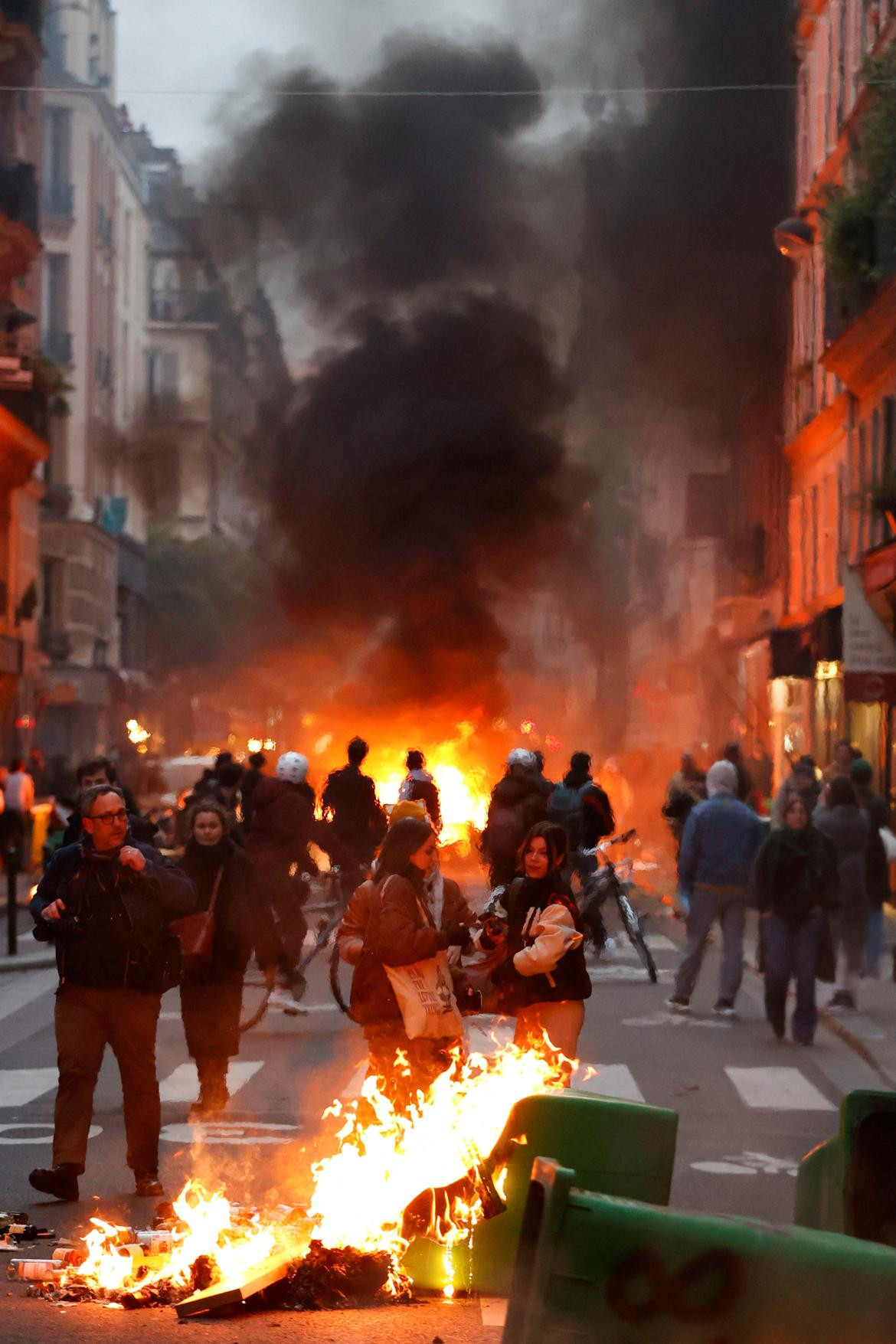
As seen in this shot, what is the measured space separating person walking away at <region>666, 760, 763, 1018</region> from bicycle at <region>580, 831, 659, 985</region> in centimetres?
166

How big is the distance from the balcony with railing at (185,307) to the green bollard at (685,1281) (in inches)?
1787

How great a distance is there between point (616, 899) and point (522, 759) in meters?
2.05

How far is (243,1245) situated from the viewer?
6.95 meters

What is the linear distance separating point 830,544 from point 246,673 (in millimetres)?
33194

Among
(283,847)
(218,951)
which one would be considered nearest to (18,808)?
(283,847)

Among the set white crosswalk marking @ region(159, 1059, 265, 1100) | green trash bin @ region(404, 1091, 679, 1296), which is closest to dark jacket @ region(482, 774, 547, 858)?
white crosswalk marking @ region(159, 1059, 265, 1100)

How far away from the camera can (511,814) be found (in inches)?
633

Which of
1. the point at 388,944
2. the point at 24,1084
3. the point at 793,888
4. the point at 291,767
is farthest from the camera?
the point at 291,767

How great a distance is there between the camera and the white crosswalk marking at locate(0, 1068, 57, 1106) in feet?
37.3

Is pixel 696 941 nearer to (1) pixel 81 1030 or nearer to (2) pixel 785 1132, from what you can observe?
(2) pixel 785 1132

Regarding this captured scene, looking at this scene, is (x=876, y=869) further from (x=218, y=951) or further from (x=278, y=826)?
(x=218, y=951)

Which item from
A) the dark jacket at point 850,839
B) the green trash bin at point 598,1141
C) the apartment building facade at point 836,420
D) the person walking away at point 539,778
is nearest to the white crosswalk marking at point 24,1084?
the green trash bin at point 598,1141

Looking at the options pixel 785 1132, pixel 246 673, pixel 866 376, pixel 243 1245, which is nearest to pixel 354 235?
pixel 866 376

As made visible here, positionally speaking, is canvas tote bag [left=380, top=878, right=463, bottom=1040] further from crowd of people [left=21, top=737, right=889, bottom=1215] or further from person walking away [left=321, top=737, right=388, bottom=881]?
person walking away [left=321, top=737, right=388, bottom=881]
